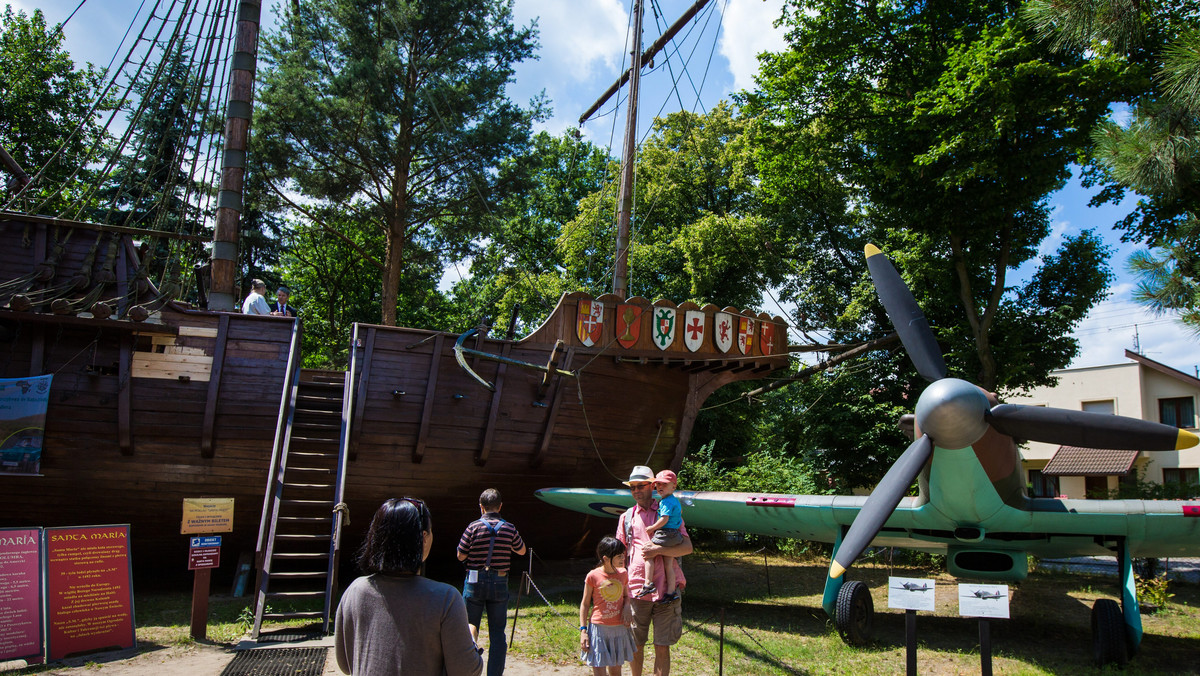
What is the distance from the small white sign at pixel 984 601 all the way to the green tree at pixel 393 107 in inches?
494

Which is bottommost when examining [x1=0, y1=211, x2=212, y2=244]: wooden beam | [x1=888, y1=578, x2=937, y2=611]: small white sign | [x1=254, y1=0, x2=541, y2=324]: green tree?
[x1=888, y1=578, x2=937, y2=611]: small white sign

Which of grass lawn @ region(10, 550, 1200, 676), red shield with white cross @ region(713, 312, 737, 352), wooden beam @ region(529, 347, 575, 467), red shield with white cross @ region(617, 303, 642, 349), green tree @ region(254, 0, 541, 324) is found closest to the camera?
grass lawn @ region(10, 550, 1200, 676)

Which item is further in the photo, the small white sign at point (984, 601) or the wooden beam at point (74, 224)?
the wooden beam at point (74, 224)

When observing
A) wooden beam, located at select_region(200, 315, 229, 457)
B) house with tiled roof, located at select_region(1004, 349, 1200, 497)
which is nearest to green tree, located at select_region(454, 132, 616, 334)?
wooden beam, located at select_region(200, 315, 229, 457)

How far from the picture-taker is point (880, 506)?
586 centimetres

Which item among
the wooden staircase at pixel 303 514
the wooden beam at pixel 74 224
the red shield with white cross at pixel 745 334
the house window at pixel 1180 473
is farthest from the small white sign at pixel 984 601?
the house window at pixel 1180 473

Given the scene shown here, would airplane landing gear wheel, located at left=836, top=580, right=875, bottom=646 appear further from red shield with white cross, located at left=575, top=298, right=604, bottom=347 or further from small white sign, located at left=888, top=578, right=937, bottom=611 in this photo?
red shield with white cross, located at left=575, top=298, right=604, bottom=347

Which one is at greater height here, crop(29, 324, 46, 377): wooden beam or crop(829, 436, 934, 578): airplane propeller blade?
crop(29, 324, 46, 377): wooden beam

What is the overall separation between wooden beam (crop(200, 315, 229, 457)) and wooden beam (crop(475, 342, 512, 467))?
116 inches

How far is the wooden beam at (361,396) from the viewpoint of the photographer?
27.1ft

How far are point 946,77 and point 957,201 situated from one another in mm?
2199

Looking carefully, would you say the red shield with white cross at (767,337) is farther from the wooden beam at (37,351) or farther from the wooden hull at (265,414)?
the wooden beam at (37,351)

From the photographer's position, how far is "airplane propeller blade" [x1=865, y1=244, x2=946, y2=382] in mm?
6609

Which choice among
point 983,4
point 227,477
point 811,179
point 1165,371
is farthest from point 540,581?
point 1165,371
